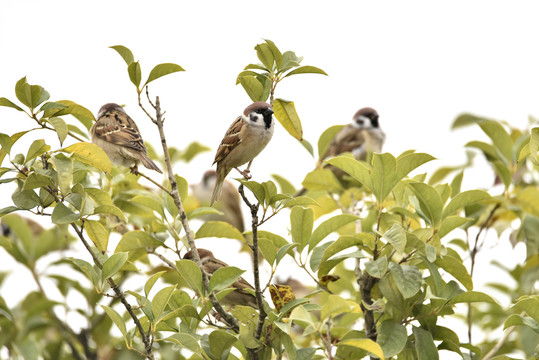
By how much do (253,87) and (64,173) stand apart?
62cm

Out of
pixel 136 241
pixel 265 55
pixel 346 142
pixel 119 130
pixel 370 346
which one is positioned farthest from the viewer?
pixel 346 142

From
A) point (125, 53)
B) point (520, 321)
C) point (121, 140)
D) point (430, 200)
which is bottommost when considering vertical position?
point (520, 321)

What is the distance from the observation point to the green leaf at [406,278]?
1.91 metres

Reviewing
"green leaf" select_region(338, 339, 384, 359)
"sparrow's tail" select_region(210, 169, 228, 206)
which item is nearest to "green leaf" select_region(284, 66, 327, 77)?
"green leaf" select_region(338, 339, 384, 359)

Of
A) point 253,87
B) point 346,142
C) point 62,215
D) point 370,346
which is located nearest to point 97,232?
point 62,215

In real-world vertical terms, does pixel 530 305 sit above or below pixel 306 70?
below

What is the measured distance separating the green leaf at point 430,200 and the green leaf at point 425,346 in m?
0.35

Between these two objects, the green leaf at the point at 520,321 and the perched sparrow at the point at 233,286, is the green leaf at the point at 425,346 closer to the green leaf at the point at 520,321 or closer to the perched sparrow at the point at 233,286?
the green leaf at the point at 520,321

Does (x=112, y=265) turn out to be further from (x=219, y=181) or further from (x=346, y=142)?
(x=346, y=142)

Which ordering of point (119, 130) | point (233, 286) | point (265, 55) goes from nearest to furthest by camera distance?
point (265, 55) → point (233, 286) → point (119, 130)

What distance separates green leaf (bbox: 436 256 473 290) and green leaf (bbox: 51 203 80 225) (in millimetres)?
1132

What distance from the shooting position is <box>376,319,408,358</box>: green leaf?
75.5 inches

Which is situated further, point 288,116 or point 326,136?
point 326,136

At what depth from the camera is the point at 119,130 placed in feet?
12.1
